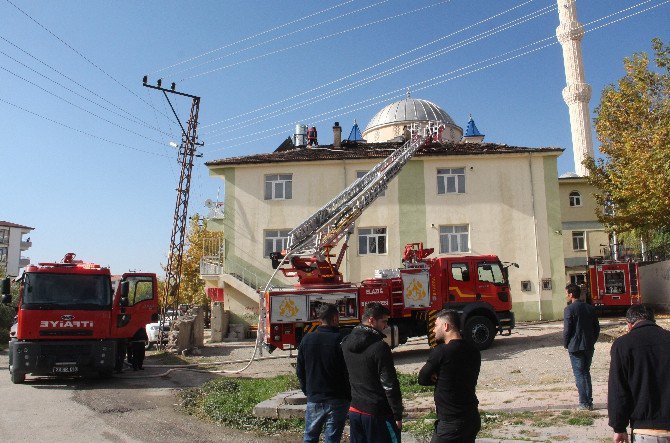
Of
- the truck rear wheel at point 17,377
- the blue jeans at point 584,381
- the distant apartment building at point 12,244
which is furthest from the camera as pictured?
the distant apartment building at point 12,244

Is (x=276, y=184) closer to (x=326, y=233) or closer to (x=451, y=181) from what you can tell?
(x=451, y=181)

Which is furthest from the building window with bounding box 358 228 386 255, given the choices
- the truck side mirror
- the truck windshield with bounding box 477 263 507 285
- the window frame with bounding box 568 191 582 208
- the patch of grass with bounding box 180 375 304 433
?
the window frame with bounding box 568 191 582 208

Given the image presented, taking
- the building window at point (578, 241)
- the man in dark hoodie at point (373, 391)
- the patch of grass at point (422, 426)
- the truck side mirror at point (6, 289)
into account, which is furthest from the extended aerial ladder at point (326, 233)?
the building window at point (578, 241)

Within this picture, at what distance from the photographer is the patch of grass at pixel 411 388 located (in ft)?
31.7

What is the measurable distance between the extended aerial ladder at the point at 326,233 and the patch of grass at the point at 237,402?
4703 millimetres

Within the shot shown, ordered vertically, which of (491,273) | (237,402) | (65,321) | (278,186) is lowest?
(237,402)

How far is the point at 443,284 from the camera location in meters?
16.3

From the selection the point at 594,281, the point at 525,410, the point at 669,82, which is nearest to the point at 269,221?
the point at 594,281

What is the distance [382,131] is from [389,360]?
127 ft

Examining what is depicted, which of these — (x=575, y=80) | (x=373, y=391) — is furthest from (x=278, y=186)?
(x=575, y=80)

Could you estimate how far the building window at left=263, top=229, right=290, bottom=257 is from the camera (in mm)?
26969

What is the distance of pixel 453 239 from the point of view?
26.9 m

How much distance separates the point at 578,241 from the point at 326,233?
28141 mm

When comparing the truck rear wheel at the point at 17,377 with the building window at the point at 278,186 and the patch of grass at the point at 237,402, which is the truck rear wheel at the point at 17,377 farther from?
the building window at the point at 278,186
